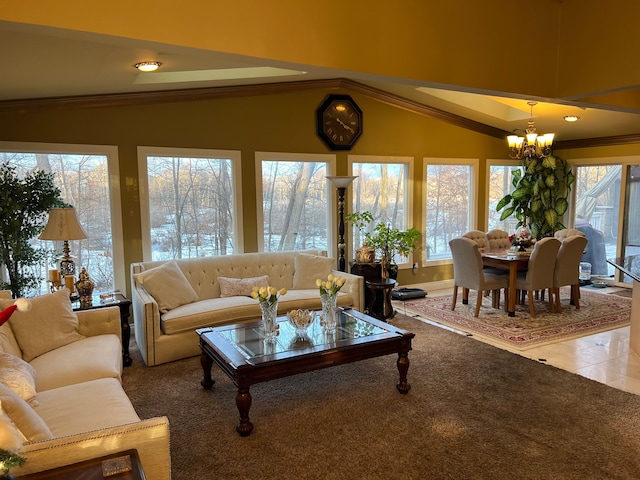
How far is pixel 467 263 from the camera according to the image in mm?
5594

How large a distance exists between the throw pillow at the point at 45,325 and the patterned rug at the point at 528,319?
3781mm

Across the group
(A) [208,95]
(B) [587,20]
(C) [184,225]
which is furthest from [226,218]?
(B) [587,20]

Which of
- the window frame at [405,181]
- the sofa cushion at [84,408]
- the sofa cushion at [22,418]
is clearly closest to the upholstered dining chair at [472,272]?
the window frame at [405,181]

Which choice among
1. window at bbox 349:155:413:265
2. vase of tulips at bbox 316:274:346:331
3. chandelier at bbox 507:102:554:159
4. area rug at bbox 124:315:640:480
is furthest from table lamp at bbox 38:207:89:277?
chandelier at bbox 507:102:554:159


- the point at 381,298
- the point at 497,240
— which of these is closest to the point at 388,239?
the point at 381,298

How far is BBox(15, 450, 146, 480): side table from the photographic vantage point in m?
1.64

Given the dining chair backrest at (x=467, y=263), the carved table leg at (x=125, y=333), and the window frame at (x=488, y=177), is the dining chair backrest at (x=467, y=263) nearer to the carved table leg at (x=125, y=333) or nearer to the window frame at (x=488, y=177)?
the window frame at (x=488, y=177)

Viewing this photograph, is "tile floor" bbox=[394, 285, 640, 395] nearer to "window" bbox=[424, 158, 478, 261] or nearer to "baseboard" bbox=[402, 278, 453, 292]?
"baseboard" bbox=[402, 278, 453, 292]

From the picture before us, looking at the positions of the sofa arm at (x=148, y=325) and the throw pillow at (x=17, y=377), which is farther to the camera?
the sofa arm at (x=148, y=325)

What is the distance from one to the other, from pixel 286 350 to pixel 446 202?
4831mm

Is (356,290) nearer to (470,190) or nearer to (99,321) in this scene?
(99,321)

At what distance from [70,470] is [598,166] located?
8184 millimetres

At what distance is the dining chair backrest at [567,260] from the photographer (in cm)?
562

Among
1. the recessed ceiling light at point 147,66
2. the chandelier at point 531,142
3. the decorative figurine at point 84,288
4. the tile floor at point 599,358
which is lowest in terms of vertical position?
the tile floor at point 599,358
